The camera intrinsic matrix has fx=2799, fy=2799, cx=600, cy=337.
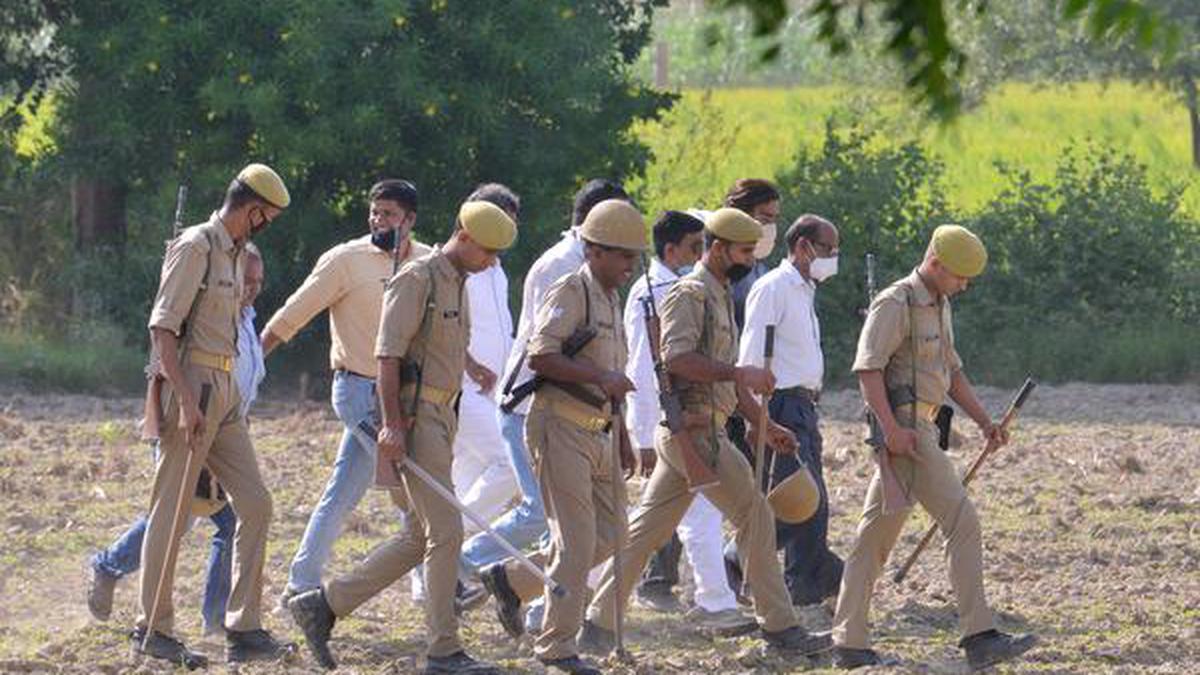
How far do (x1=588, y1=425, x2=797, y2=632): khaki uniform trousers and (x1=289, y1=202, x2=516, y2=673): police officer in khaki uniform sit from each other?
0.78m

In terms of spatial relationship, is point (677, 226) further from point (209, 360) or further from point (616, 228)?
point (209, 360)

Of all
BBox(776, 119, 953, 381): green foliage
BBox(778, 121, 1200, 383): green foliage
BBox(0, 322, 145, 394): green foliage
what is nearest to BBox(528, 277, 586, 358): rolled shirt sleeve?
BBox(0, 322, 145, 394): green foliage

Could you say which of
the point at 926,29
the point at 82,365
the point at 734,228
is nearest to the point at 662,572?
the point at 734,228

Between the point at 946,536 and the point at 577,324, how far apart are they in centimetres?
168

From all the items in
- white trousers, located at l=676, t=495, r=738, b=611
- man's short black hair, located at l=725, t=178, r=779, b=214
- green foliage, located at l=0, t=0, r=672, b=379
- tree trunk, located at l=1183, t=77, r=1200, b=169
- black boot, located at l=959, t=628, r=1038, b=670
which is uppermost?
tree trunk, located at l=1183, t=77, r=1200, b=169

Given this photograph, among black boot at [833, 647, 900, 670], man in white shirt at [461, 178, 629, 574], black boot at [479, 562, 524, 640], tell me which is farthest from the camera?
man in white shirt at [461, 178, 629, 574]

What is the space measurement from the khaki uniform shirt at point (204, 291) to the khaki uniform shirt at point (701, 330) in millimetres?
1631

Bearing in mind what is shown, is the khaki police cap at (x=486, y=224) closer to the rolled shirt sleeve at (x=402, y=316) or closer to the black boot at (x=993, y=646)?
the rolled shirt sleeve at (x=402, y=316)

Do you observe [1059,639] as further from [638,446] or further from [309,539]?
[309,539]

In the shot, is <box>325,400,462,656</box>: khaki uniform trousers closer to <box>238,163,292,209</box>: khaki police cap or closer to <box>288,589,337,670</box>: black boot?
<box>288,589,337,670</box>: black boot

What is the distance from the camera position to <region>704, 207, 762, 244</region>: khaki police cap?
1067 centimetres

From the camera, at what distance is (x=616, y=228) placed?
10.2 metres

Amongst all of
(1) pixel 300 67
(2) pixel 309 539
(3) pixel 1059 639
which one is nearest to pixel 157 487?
(2) pixel 309 539

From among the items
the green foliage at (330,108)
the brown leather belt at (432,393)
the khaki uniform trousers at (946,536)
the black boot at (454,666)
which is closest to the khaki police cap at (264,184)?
the brown leather belt at (432,393)
